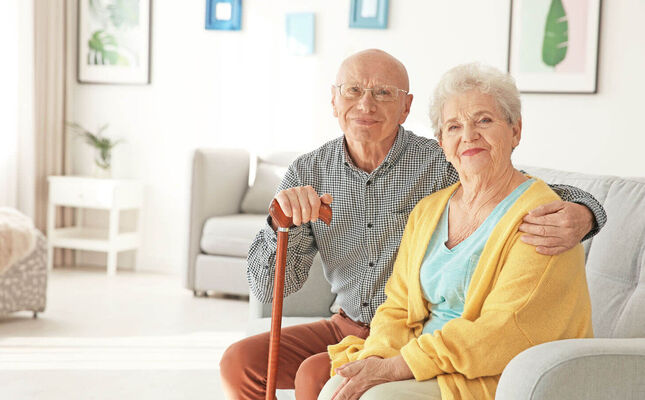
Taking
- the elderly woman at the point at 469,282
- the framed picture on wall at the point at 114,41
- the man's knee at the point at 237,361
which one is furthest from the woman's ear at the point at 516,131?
the framed picture on wall at the point at 114,41

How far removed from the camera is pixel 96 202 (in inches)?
214

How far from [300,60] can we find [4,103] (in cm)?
196

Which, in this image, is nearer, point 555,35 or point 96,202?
point 555,35

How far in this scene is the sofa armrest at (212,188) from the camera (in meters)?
4.80

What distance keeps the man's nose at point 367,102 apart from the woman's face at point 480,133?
332mm

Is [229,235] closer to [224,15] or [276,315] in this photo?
[224,15]

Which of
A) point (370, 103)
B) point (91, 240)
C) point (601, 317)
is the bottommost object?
point (91, 240)

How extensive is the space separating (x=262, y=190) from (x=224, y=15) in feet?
4.30

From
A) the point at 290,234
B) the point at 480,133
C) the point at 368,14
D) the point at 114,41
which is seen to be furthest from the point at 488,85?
the point at 114,41

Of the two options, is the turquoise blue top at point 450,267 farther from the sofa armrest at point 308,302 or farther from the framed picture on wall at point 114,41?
the framed picture on wall at point 114,41

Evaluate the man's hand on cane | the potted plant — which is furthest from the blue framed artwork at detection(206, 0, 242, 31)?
the man's hand on cane

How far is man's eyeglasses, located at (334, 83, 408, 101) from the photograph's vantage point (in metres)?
2.07

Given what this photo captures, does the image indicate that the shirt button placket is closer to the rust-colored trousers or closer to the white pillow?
the rust-colored trousers

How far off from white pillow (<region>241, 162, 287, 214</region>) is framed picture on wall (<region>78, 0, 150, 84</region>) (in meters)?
1.27
